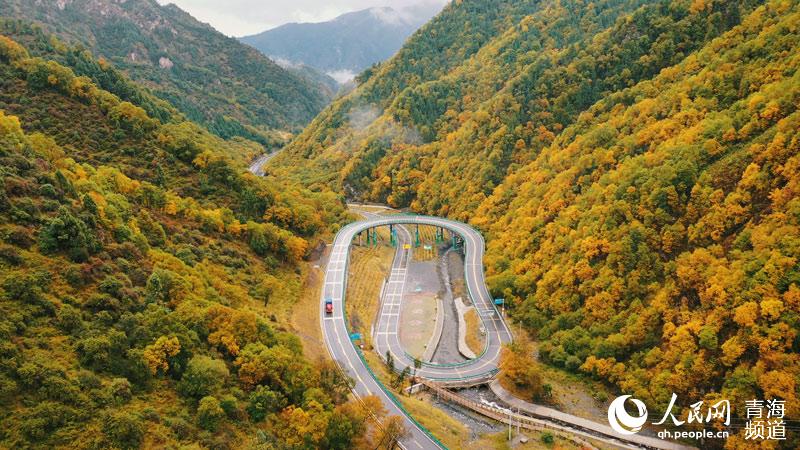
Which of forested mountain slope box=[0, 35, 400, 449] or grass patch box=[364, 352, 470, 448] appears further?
grass patch box=[364, 352, 470, 448]

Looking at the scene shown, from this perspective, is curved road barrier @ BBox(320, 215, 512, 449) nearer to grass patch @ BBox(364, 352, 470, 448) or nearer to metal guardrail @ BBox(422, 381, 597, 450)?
grass patch @ BBox(364, 352, 470, 448)

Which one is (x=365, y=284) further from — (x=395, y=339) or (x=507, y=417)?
(x=507, y=417)

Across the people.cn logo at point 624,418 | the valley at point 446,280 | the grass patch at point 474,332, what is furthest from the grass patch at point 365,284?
the people.cn logo at point 624,418

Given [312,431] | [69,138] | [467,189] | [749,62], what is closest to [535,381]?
[312,431]

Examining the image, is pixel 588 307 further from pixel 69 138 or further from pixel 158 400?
pixel 69 138

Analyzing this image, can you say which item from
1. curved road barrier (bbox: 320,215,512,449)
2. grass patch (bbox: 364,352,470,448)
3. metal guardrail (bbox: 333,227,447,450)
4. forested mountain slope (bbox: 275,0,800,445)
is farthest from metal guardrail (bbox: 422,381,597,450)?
forested mountain slope (bbox: 275,0,800,445)

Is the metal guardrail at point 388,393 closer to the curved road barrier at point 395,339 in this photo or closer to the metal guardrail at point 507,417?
the curved road barrier at point 395,339

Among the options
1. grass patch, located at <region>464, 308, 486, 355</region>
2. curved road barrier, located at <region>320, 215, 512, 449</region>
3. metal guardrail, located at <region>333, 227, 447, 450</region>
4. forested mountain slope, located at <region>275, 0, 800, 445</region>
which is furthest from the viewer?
grass patch, located at <region>464, 308, 486, 355</region>

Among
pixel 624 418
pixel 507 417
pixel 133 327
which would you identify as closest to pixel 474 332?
pixel 507 417

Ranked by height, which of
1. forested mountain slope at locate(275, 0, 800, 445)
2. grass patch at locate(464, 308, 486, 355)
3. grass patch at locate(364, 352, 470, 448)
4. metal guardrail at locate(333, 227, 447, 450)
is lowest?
grass patch at locate(364, 352, 470, 448)
